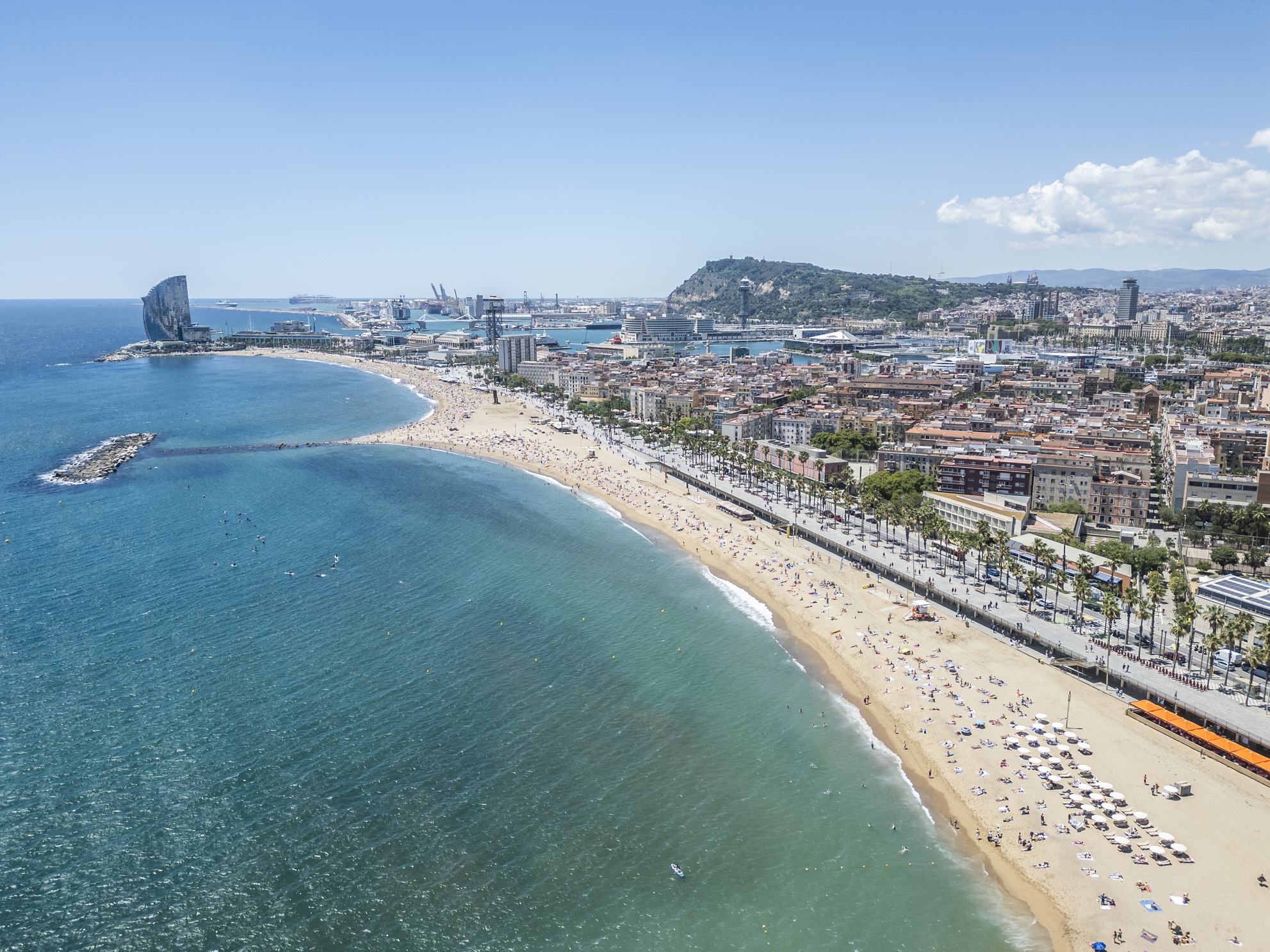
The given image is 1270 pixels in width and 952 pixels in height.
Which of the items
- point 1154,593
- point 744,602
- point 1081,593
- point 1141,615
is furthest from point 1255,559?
point 744,602

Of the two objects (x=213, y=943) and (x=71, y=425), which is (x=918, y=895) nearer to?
(x=213, y=943)

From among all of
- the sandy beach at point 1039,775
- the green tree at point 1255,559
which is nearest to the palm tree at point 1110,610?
the sandy beach at point 1039,775

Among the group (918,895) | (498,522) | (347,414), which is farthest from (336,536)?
(347,414)

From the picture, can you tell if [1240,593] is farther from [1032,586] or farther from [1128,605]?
[1032,586]

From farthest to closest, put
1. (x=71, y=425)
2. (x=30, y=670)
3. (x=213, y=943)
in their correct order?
(x=71, y=425) < (x=30, y=670) < (x=213, y=943)

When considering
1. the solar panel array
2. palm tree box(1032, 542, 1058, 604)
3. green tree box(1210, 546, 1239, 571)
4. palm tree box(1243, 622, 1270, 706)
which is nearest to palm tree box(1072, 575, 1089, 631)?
palm tree box(1032, 542, 1058, 604)

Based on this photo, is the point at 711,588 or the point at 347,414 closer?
the point at 711,588

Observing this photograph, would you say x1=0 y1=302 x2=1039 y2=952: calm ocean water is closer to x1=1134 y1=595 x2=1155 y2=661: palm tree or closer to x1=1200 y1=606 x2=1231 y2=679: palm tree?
x1=1134 y1=595 x2=1155 y2=661: palm tree

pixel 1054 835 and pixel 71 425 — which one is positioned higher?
pixel 71 425
